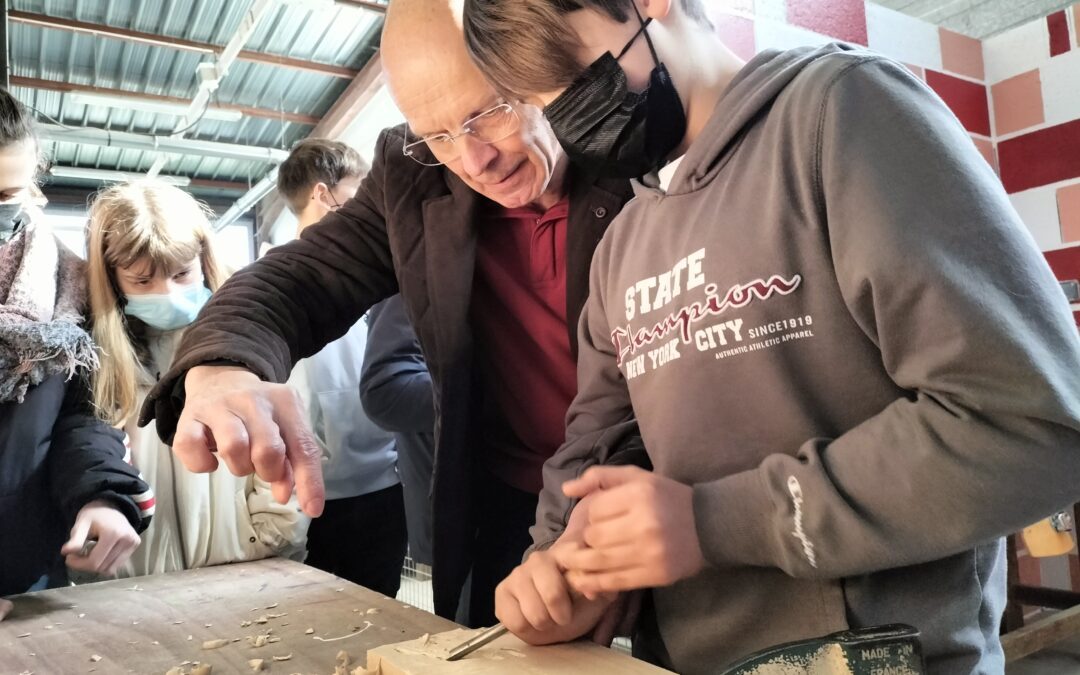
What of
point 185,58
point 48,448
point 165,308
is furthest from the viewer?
point 185,58

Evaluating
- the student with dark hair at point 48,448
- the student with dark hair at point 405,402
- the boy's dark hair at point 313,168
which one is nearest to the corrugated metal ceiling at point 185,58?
the boy's dark hair at point 313,168

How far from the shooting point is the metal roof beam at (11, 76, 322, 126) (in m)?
4.98

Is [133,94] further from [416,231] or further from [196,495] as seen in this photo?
[416,231]

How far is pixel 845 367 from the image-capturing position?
0.68 metres

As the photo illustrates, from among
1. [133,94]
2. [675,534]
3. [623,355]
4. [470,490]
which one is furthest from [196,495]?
[133,94]

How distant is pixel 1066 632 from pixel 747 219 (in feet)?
8.49

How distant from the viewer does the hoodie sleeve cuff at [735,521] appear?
2.03 feet

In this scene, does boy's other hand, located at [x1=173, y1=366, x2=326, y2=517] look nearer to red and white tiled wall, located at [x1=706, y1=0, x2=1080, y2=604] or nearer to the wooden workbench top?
the wooden workbench top

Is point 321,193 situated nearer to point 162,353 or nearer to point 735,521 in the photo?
point 162,353

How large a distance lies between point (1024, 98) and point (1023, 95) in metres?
0.01

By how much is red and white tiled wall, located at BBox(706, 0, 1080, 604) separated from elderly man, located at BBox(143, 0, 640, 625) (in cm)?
174

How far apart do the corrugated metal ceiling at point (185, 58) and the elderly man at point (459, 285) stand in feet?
10.9

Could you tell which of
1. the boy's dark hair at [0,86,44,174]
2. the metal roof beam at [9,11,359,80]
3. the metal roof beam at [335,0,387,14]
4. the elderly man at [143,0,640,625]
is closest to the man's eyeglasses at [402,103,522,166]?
the elderly man at [143,0,640,625]

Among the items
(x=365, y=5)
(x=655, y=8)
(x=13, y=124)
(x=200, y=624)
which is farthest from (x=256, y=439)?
(x=365, y=5)
